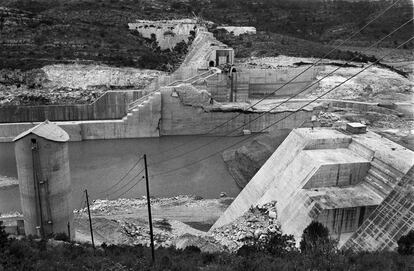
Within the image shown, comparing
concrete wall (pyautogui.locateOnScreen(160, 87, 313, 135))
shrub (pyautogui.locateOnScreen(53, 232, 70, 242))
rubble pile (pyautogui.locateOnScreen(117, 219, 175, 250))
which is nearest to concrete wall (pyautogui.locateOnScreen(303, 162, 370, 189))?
rubble pile (pyautogui.locateOnScreen(117, 219, 175, 250))

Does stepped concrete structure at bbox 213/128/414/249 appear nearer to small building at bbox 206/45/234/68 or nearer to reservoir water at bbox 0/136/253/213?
reservoir water at bbox 0/136/253/213

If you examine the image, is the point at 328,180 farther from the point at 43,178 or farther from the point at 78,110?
the point at 78,110

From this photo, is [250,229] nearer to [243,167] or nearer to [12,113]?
[243,167]

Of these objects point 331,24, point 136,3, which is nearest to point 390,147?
point 136,3

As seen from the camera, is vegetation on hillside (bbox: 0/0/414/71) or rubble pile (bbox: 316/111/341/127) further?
vegetation on hillside (bbox: 0/0/414/71)

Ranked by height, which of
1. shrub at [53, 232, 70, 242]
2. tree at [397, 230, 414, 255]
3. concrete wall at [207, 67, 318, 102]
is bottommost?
shrub at [53, 232, 70, 242]

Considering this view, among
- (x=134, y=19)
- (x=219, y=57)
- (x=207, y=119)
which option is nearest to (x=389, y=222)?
(x=207, y=119)

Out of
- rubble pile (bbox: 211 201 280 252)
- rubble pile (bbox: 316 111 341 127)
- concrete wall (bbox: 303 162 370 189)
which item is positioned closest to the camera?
rubble pile (bbox: 211 201 280 252)

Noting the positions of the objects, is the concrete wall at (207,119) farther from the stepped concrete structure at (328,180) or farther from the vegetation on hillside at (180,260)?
the vegetation on hillside at (180,260)
